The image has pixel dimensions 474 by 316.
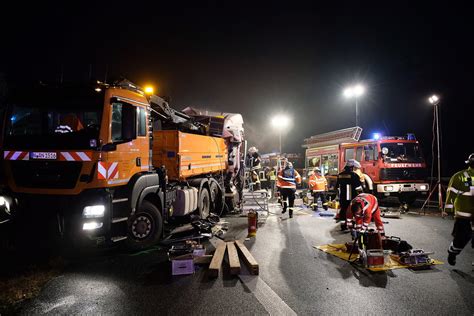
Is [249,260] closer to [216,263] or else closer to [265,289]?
[216,263]

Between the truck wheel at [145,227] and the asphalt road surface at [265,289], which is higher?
the truck wheel at [145,227]

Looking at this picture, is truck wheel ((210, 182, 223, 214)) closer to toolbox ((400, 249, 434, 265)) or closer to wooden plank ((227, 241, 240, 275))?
wooden plank ((227, 241, 240, 275))

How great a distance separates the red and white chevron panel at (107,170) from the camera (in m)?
5.02

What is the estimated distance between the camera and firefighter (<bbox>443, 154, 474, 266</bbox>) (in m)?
4.72

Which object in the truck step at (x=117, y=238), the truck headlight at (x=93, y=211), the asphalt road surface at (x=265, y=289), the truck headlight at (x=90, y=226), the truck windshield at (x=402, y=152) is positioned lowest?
the asphalt road surface at (x=265, y=289)

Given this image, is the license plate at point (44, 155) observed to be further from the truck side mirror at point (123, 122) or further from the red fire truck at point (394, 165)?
the red fire truck at point (394, 165)

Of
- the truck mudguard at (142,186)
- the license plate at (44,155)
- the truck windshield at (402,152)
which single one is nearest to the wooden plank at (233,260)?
the truck mudguard at (142,186)

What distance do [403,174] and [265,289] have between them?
931cm

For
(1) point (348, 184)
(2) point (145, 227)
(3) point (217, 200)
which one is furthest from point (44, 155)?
(1) point (348, 184)

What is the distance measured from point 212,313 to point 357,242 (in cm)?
340

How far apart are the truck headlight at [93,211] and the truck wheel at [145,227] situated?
2.77ft

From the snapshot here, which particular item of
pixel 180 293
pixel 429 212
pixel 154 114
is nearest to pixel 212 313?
pixel 180 293

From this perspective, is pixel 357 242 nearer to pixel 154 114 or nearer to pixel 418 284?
pixel 418 284

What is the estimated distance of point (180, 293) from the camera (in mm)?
3881
